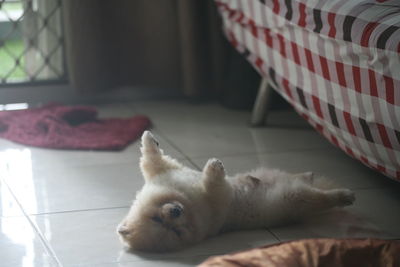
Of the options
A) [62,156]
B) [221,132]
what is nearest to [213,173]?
[62,156]

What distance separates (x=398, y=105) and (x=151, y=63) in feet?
5.28

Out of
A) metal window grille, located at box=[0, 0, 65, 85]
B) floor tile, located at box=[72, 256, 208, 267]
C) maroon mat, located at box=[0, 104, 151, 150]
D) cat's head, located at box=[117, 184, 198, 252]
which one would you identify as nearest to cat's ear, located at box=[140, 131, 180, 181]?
cat's head, located at box=[117, 184, 198, 252]

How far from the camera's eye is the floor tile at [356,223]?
1646 millimetres

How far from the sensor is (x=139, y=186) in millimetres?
2018

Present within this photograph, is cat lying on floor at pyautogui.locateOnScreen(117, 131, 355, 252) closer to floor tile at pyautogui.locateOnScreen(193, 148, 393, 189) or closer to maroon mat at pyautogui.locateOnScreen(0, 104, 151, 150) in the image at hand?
floor tile at pyautogui.locateOnScreen(193, 148, 393, 189)

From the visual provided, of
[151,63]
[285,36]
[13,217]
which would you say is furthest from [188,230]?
[151,63]

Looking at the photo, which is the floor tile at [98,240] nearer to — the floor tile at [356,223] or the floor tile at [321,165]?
the floor tile at [356,223]

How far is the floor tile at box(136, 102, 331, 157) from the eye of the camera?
238cm

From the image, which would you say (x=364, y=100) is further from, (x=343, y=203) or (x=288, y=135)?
(x=288, y=135)

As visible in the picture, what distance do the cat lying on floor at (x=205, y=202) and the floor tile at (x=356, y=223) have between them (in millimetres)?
36

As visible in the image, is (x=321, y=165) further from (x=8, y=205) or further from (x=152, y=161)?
(x=8, y=205)

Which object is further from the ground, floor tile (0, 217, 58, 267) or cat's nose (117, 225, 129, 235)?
cat's nose (117, 225, 129, 235)

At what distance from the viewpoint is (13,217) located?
1.79 meters

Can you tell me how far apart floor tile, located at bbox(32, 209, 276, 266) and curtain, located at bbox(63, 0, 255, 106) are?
1.20 m
